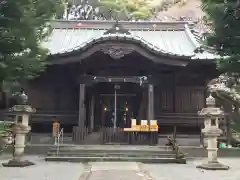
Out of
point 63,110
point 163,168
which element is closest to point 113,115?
point 63,110

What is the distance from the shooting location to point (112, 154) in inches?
549

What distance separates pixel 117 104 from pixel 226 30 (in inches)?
476

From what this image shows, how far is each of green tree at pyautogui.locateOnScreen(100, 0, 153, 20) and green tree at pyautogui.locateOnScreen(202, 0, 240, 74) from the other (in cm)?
3181

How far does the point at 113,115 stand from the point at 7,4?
11.7 m

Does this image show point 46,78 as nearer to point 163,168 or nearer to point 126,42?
point 126,42

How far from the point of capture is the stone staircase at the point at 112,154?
44.2 ft

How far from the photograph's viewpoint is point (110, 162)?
514 inches

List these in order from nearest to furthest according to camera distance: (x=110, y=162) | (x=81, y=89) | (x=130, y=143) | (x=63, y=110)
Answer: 1. (x=110, y=162)
2. (x=130, y=143)
3. (x=81, y=89)
4. (x=63, y=110)

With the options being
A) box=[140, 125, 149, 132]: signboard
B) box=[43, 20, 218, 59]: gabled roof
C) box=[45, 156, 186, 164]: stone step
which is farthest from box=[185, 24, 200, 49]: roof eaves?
box=[45, 156, 186, 164]: stone step

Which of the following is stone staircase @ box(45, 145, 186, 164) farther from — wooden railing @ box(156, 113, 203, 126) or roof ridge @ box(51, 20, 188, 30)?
roof ridge @ box(51, 20, 188, 30)

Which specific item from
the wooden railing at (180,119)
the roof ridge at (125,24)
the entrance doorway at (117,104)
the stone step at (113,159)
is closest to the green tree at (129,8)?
the roof ridge at (125,24)

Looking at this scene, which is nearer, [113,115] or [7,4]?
[7,4]

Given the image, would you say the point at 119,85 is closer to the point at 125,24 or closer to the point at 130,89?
the point at 130,89

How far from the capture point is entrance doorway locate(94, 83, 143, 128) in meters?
18.5
